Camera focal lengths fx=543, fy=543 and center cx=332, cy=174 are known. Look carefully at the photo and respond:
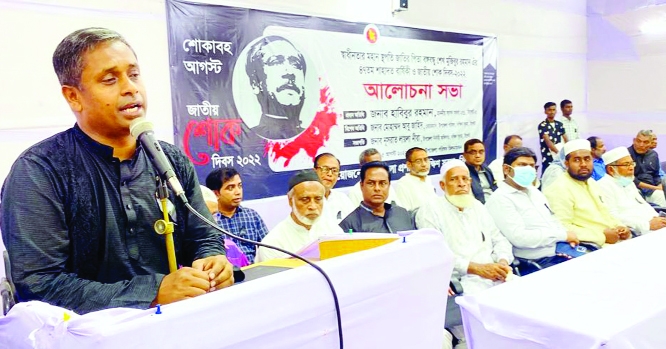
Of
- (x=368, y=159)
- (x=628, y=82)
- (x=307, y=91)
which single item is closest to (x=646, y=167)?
(x=628, y=82)

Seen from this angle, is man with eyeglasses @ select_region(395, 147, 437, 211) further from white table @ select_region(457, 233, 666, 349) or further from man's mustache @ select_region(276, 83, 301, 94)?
white table @ select_region(457, 233, 666, 349)

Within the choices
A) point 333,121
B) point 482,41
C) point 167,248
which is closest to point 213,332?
point 167,248

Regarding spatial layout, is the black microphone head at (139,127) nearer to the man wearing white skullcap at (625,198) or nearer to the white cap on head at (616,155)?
the man wearing white skullcap at (625,198)

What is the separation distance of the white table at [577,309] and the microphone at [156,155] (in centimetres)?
74

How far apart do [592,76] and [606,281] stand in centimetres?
847

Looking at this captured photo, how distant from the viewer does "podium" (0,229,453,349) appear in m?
0.69

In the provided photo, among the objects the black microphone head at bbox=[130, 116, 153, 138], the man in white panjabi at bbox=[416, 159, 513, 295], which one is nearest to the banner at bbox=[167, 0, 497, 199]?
the man in white panjabi at bbox=[416, 159, 513, 295]

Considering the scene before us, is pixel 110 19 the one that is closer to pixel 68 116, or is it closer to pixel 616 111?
pixel 68 116

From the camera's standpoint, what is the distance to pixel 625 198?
4551mm

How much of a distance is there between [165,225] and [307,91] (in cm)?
370

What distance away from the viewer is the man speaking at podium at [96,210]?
3.55 ft

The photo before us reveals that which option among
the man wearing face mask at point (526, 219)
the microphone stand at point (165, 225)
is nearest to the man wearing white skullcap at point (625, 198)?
the man wearing face mask at point (526, 219)

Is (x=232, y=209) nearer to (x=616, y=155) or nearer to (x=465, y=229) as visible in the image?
(x=465, y=229)

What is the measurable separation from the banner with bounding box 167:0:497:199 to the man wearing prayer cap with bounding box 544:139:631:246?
1903mm
